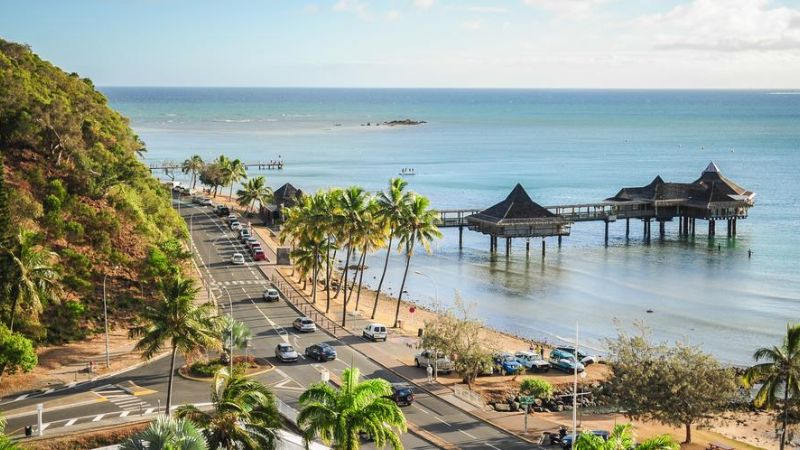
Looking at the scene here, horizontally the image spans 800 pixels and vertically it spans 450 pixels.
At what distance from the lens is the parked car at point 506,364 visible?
2189 inches

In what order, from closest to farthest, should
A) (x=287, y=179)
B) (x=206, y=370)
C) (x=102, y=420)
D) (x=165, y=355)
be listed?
(x=102, y=420)
(x=206, y=370)
(x=165, y=355)
(x=287, y=179)

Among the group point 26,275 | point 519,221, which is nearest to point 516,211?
point 519,221

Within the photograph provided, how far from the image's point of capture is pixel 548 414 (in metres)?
48.2

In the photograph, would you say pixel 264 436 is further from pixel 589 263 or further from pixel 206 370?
pixel 589 263

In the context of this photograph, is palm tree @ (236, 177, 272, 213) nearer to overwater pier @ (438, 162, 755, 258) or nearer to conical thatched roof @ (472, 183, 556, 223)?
overwater pier @ (438, 162, 755, 258)

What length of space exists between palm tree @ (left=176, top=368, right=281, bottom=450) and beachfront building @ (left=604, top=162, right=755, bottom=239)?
9094 cm

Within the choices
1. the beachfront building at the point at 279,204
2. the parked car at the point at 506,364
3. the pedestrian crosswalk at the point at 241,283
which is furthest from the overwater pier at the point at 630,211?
the parked car at the point at 506,364

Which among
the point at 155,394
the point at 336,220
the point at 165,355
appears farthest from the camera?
the point at 336,220

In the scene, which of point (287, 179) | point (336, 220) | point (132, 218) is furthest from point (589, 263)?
point (287, 179)

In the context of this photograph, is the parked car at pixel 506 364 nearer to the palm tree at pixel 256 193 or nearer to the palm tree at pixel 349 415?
the palm tree at pixel 349 415

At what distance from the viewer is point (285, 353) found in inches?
2135

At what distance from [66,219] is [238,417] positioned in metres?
40.8

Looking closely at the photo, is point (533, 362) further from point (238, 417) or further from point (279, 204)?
point (279, 204)

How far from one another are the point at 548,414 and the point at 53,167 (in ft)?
151
